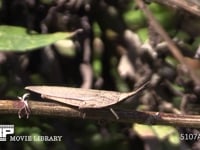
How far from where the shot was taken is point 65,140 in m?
0.95

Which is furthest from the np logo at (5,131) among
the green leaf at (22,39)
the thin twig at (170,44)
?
the thin twig at (170,44)

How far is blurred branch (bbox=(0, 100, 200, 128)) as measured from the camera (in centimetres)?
79

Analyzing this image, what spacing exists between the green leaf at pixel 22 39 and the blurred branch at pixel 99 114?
0.53 feet

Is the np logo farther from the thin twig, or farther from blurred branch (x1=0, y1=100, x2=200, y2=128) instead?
the thin twig

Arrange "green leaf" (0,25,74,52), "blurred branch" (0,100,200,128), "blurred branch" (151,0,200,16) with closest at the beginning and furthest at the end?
"blurred branch" (0,100,200,128)
"green leaf" (0,25,74,52)
"blurred branch" (151,0,200,16)

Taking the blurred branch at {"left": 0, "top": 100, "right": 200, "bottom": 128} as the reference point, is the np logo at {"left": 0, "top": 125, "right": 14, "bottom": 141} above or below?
below

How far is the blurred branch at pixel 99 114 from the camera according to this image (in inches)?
31.0

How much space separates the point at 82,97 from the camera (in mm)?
810

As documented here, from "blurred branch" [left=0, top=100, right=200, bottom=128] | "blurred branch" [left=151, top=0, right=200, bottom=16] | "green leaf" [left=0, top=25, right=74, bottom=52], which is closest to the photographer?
"blurred branch" [left=0, top=100, right=200, bottom=128]

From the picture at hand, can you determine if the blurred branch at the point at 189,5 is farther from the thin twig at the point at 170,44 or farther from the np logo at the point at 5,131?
the np logo at the point at 5,131

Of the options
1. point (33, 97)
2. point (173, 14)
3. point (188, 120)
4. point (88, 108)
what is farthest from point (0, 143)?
point (173, 14)

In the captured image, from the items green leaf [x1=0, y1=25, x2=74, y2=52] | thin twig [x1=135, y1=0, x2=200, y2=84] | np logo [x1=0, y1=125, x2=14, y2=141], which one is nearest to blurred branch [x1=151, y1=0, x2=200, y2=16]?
thin twig [x1=135, y1=0, x2=200, y2=84]

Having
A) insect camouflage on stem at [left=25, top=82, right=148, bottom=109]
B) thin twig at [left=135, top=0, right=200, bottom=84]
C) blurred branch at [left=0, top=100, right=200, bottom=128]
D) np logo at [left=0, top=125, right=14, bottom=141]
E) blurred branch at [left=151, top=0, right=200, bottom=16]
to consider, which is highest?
blurred branch at [left=151, top=0, right=200, bottom=16]

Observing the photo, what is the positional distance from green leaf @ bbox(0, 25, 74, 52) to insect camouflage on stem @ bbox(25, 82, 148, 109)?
13cm
